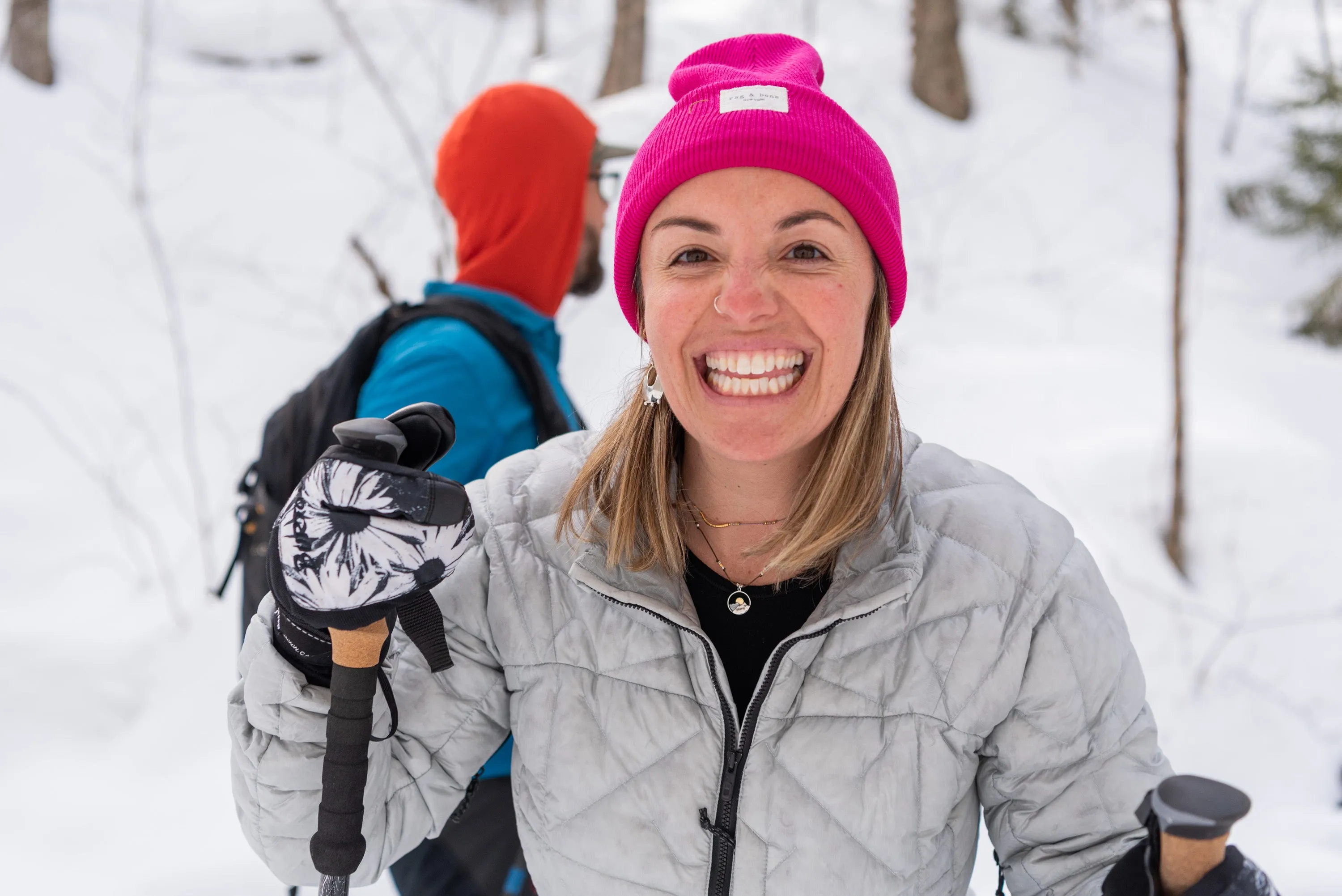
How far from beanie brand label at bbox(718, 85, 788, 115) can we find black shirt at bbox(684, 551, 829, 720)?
0.66 m

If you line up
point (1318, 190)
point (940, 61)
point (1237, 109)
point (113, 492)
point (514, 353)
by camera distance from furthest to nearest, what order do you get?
point (1237, 109)
point (940, 61)
point (1318, 190)
point (113, 492)
point (514, 353)

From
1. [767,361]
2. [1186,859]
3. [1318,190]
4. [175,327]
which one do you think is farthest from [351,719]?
[1318,190]

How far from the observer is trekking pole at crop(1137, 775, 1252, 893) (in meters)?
0.92

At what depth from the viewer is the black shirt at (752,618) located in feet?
4.58

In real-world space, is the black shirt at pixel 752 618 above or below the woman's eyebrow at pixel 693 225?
below

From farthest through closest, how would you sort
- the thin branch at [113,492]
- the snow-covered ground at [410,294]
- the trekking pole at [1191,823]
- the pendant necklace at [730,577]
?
the thin branch at [113,492] < the snow-covered ground at [410,294] < the pendant necklace at [730,577] < the trekking pole at [1191,823]

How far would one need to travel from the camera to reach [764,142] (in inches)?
50.4

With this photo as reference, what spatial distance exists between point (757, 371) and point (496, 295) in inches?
41.5

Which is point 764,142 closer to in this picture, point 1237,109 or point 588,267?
point 588,267

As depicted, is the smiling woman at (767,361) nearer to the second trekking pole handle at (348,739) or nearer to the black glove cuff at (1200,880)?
the second trekking pole handle at (348,739)

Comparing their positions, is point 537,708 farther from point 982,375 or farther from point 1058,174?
point 1058,174

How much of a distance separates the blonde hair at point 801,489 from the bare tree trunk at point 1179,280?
3.00 metres

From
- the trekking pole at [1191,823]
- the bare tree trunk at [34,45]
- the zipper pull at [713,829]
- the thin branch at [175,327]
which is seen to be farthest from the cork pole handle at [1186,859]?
the bare tree trunk at [34,45]

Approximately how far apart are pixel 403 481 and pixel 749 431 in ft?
1.54
